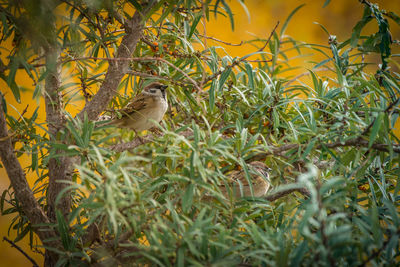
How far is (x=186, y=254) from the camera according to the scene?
0.87 metres

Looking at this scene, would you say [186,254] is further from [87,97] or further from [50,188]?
[87,97]

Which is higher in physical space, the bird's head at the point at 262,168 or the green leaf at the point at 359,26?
the green leaf at the point at 359,26

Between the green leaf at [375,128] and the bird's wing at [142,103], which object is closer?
the green leaf at [375,128]

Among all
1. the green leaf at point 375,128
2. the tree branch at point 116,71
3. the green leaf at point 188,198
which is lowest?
the green leaf at point 188,198

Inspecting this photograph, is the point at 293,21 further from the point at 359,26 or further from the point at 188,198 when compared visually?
the point at 188,198

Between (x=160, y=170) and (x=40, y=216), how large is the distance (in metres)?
0.43

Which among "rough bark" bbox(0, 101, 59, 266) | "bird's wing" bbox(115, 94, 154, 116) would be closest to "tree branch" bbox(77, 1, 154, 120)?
"rough bark" bbox(0, 101, 59, 266)

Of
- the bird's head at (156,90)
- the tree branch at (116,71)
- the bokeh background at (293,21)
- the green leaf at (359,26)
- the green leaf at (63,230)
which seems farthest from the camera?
the bokeh background at (293,21)

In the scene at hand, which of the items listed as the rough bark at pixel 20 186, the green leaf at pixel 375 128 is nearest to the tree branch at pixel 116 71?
the rough bark at pixel 20 186

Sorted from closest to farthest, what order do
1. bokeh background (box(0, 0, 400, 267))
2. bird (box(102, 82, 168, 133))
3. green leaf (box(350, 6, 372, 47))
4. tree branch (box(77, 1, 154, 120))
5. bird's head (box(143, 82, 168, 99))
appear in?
green leaf (box(350, 6, 372, 47))
tree branch (box(77, 1, 154, 120))
bird (box(102, 82, 168, 133))
bird's head (box(143, 82, 168, 99))
bokeh background (box(0, 0, 400, 267))

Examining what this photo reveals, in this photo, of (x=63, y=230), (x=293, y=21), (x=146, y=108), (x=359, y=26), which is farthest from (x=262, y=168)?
(x=63, y=230)

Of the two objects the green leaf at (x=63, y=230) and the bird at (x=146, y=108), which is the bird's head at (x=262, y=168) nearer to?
the bird at (x=146, y=108)

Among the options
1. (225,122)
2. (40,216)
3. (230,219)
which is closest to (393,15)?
(225,122)

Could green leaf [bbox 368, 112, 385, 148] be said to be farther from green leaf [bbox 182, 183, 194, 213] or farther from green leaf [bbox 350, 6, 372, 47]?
green leaf [bbox 182, 183, 194, 213]
